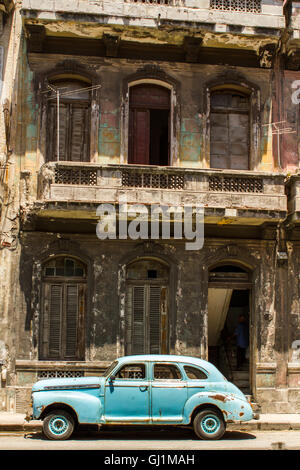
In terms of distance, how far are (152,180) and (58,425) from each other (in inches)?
236

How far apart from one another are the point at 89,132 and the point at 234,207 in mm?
3987

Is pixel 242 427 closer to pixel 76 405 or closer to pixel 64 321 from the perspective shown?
pixel 76 405

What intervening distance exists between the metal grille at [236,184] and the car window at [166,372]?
4884mm

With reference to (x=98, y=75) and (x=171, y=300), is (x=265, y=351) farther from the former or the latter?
(x=98, y=75)

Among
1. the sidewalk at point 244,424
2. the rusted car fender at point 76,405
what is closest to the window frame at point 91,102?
the sidewalk at point 244,424

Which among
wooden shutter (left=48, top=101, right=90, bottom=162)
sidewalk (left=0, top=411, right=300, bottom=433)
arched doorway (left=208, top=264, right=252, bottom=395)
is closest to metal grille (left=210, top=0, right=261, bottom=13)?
wooden shutter (left=48, top=101, right=90, bottom=162)

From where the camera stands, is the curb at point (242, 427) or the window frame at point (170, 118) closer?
the curb at point (242, 427)

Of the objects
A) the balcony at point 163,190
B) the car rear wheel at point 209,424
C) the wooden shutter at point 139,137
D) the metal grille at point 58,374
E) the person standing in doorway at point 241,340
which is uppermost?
the wooden shutter at point 139,137

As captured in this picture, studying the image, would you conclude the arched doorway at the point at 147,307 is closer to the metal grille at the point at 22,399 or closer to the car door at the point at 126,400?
the metal grille at the point at 22,399

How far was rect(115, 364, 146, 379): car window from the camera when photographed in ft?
36.5

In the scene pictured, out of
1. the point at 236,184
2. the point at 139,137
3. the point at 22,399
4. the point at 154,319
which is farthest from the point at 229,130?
the point at 22,399

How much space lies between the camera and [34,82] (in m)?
15.2

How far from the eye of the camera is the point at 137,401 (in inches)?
432

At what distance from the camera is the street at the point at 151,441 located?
1023 cm
